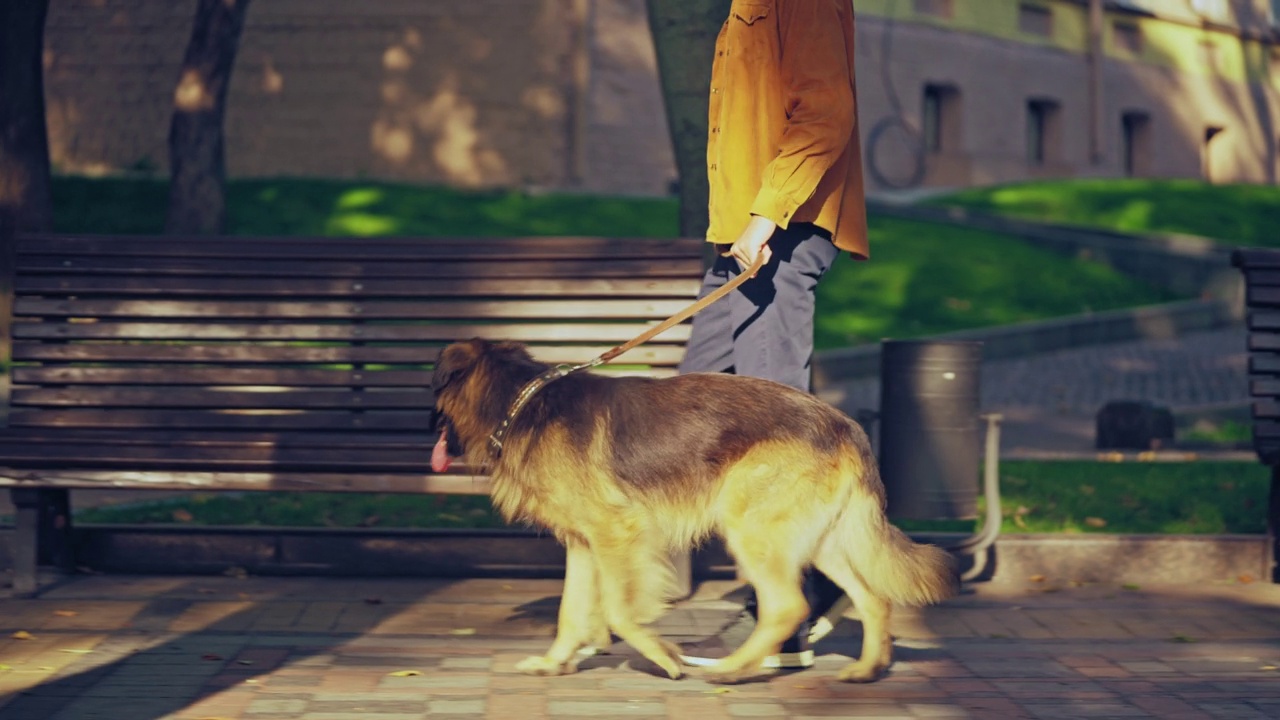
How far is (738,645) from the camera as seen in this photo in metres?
5.35

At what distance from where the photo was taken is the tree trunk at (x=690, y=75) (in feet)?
27.0

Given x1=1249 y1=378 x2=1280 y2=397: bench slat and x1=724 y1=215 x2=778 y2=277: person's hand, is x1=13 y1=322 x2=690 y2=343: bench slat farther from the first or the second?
x1=1249 y1=378 x2=1280 y2=397: bench slat

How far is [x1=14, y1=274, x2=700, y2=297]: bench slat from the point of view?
6285mm

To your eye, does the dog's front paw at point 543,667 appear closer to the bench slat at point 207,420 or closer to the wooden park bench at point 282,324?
the wooden park bench at point 282,324

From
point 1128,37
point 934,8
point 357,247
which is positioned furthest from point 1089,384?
point 1128,37

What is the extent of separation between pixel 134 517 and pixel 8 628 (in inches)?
74.8

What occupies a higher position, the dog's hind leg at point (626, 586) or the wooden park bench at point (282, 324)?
the wooden park bench at point (282, 324)

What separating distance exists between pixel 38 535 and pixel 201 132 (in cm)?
884

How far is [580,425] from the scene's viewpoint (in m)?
4.88

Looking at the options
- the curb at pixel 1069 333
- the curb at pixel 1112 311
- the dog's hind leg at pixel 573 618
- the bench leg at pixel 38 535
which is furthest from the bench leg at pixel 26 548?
the curb at pixel 1069 333

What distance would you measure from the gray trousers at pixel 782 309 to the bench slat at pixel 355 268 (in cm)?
102

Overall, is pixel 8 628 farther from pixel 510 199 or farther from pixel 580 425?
pixel 510 199

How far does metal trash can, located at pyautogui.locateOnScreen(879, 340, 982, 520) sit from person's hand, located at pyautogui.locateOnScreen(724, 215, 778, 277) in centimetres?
125

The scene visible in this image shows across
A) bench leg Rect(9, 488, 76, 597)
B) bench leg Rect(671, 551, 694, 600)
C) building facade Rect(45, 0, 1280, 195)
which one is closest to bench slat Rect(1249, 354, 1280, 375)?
bench leg Rect(671, 551, 694, 600)
